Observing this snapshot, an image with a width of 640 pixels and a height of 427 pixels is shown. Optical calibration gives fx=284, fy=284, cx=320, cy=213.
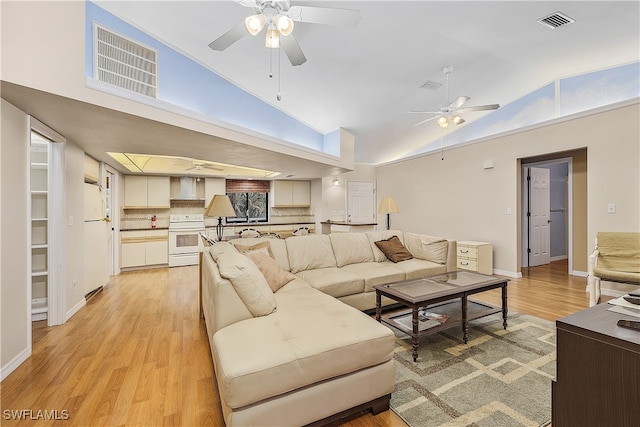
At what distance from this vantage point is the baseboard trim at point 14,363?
2102mm

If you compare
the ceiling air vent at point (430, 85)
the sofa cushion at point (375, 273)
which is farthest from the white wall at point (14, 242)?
the ceiling air vent at point (430, 85)

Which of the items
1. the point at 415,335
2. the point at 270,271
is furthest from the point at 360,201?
the point at 415,335

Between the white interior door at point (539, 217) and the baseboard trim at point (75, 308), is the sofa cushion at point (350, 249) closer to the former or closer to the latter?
the baseboard trim at point (75, 308)

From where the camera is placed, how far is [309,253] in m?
3.59

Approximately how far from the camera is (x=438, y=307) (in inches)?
121

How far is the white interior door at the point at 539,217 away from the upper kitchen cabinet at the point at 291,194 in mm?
5373

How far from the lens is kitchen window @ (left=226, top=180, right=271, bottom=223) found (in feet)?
24.6

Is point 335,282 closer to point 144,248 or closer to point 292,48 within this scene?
point 292,48

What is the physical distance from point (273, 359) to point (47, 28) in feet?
8.75

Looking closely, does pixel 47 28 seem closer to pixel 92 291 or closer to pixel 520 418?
pixel 92 291

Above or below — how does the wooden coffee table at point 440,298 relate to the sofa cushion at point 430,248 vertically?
below

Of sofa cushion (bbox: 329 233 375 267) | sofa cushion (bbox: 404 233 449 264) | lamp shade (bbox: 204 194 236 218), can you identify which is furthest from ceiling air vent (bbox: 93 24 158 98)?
sofa cushion (bbox: 404 233 449 264)

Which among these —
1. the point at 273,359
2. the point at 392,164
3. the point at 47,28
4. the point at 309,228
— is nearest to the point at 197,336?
the point at 273,359

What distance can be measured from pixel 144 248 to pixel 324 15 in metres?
5.79
